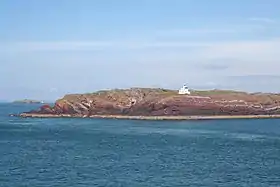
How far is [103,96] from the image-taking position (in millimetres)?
143625

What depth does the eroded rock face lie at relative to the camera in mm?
135000

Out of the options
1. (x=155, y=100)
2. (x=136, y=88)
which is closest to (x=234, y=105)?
(x=155, y=100)

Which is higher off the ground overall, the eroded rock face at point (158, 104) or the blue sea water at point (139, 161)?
the eroded rock face at point (158, 104)

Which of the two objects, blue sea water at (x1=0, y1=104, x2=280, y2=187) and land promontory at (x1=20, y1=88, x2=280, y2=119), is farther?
land promontory at (x1=20, y1=88, x2=280, y2=119)

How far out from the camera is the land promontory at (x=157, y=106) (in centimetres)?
13450


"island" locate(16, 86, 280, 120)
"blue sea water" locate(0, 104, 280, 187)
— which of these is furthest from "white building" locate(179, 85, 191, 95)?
"blue sea water" locate(0, 104, 280, 187)

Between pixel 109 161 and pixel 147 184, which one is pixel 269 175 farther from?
pixel 109 161

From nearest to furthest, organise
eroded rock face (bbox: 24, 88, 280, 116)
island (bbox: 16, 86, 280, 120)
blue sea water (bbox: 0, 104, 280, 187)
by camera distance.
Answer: blue sea water (bbox: 0, 104, 280, 187)
island (bbox: 16, 86, 280, 120)
eroded rock face (bbox: 24, 88, 280, 116)

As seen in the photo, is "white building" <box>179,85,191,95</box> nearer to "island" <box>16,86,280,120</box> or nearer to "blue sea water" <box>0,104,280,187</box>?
"island" <box>16,86,280,120</box>

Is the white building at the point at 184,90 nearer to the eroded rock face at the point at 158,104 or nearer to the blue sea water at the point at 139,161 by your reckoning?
the eroded rock face at the point at 158,104

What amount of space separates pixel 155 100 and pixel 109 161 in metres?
91.1

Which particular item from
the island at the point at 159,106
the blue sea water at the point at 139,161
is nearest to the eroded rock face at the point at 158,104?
the island at the point at 159,106

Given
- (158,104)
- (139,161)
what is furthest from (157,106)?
(139,161)

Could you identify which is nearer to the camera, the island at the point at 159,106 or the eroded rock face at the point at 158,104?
the island at the point at 159,106
